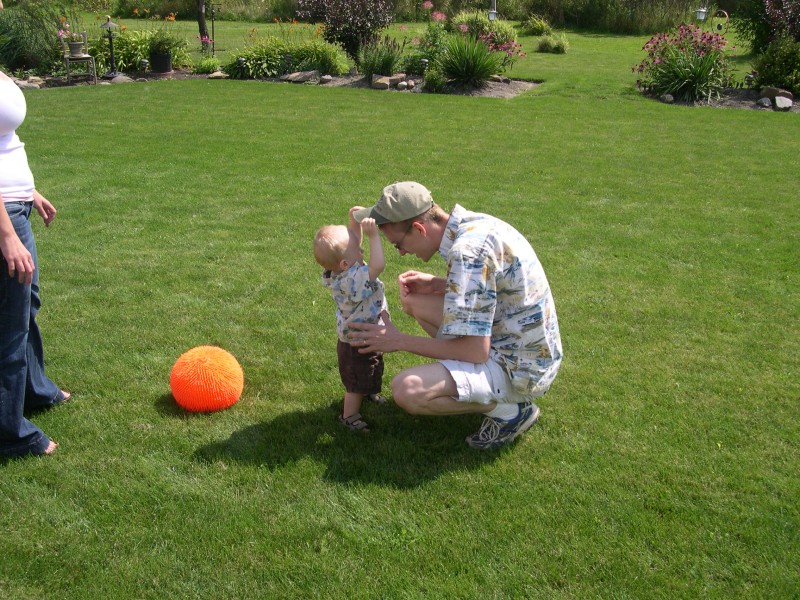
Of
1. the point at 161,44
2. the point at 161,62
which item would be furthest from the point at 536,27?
the point at 161,62

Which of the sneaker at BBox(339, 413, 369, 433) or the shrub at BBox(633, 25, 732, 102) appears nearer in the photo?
the sneaker at BBox(339, 413, 369, 433)

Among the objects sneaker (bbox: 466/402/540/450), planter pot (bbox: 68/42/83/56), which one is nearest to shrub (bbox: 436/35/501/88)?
planter pot (bbox: 68/42/83/56)

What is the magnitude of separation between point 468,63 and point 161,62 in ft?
25.6

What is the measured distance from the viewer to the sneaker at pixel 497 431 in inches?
138

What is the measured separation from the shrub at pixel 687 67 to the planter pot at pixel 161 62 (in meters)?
11.2

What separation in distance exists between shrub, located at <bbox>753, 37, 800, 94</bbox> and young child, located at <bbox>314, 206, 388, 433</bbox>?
1436 cm

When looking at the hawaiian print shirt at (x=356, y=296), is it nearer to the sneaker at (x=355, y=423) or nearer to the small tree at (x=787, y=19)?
the sneaker at (x=355, y=423)

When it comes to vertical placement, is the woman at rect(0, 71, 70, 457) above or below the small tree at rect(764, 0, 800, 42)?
below

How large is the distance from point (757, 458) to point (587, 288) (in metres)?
2.27

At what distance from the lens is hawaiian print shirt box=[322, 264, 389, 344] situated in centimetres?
354

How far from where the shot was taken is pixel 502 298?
3.32 meters

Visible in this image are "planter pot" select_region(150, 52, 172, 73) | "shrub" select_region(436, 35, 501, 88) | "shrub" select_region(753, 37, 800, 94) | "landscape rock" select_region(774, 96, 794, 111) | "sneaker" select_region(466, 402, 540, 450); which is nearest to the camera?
"sneaker" select_region(466, 402, 540, 450)

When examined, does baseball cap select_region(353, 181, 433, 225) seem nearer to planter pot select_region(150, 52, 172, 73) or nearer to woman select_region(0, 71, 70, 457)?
woman select_region(0, 71, 70, 457)

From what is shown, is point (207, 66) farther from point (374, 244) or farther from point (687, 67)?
point (374, 244)
